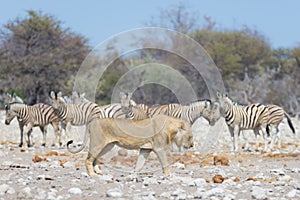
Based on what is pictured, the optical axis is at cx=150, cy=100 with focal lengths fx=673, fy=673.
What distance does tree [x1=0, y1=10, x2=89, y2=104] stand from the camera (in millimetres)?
42438

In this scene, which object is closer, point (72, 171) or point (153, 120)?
point (153, 120)

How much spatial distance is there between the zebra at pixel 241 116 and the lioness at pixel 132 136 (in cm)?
917

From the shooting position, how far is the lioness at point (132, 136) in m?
9.27

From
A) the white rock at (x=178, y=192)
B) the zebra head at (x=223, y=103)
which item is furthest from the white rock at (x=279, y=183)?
the zebra head at (x=223, y=103)

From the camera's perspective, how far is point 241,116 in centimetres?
1905

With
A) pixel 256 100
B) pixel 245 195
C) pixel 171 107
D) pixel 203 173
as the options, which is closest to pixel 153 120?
pixel 203 173

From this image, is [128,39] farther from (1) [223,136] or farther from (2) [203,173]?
(1) [223,136]

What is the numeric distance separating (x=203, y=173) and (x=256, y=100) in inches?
1429

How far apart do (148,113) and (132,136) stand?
8.28 metres

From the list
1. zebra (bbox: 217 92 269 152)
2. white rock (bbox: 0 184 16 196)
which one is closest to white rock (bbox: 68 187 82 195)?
white rock (bbox: 0 184 16 196)

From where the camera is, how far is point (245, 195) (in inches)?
294

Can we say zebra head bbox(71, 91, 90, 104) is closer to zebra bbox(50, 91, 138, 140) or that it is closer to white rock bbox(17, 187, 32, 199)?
zebra bbox(50, 91, 138, 140)

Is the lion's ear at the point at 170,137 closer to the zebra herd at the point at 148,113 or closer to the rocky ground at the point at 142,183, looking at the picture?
the rocky ground at the point at 142,183

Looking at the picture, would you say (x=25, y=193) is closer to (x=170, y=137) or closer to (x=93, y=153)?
(x=93, y=153)
